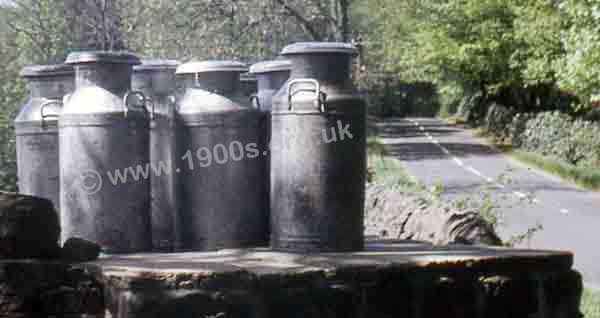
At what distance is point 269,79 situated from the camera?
18.3 feet

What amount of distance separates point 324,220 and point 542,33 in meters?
21.2

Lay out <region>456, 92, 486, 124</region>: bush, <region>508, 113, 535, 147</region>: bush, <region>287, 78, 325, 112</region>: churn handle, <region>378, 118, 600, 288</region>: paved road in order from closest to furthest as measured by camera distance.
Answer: <region>287, 78, 325, 112</region>: churn handle, <region>378, 118, 600, 288</region>: paved road, <region>508, 113, 535, 147</region>: bush, <region>456, 92, 486, 124</region>: bush

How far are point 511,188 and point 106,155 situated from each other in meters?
16.2

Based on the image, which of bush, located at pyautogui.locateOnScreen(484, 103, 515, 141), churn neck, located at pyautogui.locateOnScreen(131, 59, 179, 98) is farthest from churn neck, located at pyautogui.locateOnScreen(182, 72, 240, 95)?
bush, located at pyautogui.locateOnScreen(484, 103, 515, 141)

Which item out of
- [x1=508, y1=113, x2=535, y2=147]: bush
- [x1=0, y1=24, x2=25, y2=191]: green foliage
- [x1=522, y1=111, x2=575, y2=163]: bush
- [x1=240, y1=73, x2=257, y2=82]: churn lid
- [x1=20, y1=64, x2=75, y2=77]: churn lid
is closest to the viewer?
[x1=20, y1=64, x2=75, y2=77]: churn lid

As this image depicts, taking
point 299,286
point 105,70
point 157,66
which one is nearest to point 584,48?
point 157,66

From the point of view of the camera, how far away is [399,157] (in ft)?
95.8

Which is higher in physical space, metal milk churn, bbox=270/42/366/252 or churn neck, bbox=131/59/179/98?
churn neck, bbox=131/59/179/98

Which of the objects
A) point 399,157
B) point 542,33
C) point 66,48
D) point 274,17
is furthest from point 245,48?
point 399,157

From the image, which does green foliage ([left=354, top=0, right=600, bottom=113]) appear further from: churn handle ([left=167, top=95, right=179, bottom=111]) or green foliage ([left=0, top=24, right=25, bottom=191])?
churn handle ([left=167, top=95, right=179, bottom=111])

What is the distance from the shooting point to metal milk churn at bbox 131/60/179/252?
5.35 metres

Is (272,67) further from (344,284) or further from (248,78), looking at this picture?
(344,284)

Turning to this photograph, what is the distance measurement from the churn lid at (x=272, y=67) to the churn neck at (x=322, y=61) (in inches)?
24.9

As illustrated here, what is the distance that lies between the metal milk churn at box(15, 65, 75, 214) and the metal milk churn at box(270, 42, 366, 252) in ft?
5.48
